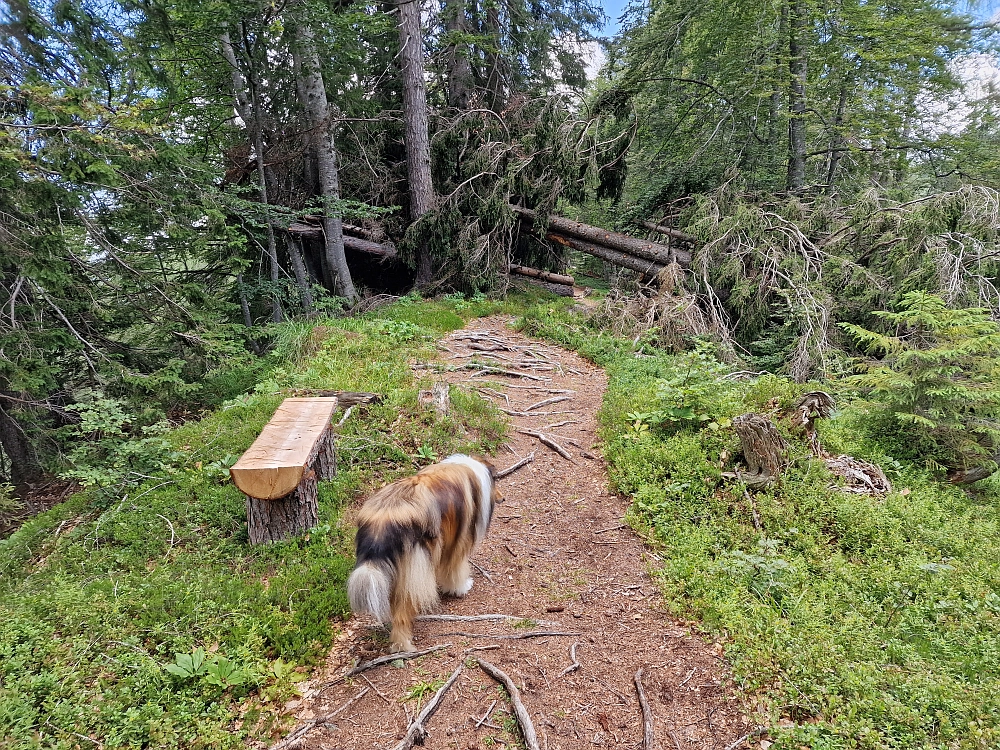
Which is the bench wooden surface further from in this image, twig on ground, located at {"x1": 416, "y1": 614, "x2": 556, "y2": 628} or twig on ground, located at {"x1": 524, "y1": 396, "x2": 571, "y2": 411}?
twig on ground, located at {"x1": 524, "y1": 396, "x2": 571, "y2": 411}

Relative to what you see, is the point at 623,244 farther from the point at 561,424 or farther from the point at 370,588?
the point at 370,588

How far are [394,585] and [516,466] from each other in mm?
2776

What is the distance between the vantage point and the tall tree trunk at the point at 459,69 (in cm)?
1188

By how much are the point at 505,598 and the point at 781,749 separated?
5.96ft

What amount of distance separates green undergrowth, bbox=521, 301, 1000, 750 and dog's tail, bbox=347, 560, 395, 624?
2.02 m

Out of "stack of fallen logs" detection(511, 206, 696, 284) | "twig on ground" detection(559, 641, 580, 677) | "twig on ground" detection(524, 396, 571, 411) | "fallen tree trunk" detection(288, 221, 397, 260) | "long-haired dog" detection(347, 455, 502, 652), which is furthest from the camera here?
"fallen tree trunk" detection(288, 221, 397, 260)

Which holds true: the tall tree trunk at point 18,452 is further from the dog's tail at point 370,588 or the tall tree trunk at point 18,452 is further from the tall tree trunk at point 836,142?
the tall tree trunk at point 836,142

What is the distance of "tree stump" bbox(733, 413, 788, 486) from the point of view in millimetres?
4527

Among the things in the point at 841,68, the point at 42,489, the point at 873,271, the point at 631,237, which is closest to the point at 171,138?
the point at 42,489

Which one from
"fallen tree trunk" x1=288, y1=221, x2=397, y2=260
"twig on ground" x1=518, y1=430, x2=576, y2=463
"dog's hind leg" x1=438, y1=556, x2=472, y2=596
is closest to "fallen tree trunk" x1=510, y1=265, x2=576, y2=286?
"fallen tree trunk" x1=288, y1=221, x2=397, y2=260

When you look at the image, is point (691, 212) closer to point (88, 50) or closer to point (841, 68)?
point (841, 68)

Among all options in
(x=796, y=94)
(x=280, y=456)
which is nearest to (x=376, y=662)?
(x=280, y=456)

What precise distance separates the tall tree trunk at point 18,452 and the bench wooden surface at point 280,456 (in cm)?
577

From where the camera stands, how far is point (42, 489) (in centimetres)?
761
